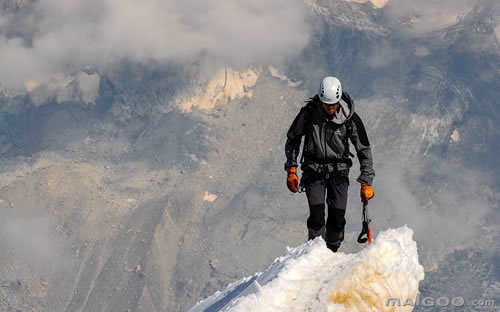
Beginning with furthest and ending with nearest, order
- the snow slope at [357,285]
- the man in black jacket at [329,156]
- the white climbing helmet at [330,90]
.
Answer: the man in black jacket at [329,156], the white climbing helmet at [330,90], the snow slope at [357,285]

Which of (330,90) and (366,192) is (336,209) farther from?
(330,90)

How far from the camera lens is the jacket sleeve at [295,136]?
13.0 metres

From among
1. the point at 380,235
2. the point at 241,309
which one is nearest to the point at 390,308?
the point at 380,235

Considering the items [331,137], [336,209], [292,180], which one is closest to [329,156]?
[331,137]

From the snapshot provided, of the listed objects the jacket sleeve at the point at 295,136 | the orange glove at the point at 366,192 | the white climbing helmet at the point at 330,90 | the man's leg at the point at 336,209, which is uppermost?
the white climbing helmet at the point at 330,90

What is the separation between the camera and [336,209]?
1325cm

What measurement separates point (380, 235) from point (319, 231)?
4.88m

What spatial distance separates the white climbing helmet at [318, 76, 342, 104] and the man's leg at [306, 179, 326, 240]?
2143mm

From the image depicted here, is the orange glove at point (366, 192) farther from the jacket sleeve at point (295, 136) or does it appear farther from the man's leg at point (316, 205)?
the jacket sleeve at point (295, 136)

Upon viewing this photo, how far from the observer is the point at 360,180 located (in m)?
13.1

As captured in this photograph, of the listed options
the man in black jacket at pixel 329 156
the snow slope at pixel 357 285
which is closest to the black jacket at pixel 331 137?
the man in black jacket at pixel 329 156

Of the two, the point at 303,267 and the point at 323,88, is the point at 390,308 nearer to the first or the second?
the point at 303,267

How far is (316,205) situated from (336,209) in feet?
1.89

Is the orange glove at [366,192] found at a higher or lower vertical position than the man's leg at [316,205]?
higher
